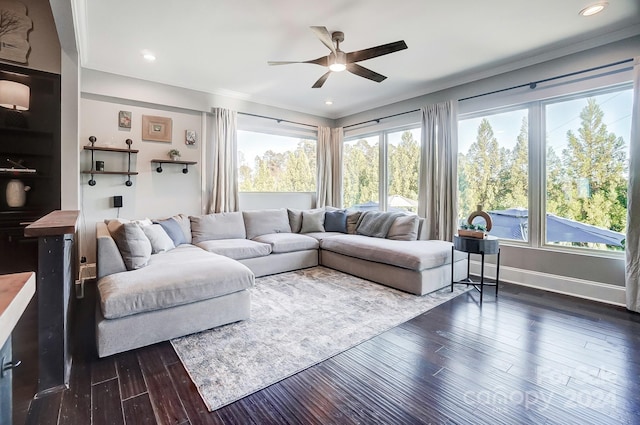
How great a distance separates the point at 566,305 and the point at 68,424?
4083 mm

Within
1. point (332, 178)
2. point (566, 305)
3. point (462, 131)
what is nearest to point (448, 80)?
point (462, 131)

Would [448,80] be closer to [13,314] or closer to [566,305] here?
[566,305]

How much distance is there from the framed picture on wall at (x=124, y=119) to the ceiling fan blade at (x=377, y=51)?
10.4 ft

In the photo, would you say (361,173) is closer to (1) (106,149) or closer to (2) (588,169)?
(2) (588,169)

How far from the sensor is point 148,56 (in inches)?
142

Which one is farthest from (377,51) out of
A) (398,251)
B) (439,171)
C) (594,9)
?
(439,171)

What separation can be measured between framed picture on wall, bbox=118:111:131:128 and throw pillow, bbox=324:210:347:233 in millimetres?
3297

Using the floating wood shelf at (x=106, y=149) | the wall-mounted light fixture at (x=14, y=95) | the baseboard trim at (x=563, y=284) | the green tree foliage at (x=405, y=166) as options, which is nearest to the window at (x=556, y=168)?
the baseboard trim at (x=563, y=284)

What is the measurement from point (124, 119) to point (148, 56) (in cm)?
103

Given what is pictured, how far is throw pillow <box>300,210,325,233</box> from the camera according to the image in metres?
5.26

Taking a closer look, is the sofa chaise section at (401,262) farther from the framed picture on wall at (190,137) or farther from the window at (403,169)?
the framed picture on wall at (190,137)

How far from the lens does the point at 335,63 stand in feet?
9.96

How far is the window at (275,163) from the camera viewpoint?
211 inches

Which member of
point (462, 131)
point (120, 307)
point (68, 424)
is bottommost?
point (68, 424)
